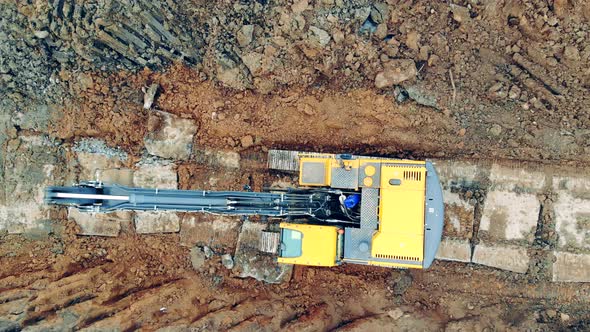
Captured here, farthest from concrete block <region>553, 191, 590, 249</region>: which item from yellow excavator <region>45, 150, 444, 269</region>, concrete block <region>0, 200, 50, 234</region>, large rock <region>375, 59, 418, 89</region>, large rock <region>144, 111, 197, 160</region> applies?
concrete block <region>0, 200, 50, 234</region>

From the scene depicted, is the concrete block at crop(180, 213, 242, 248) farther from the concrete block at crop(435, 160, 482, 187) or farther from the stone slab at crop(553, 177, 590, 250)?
the stone slab at crop(553, 177, 590, 250)

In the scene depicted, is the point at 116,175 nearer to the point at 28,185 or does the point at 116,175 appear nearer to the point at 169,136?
the point at 169,136

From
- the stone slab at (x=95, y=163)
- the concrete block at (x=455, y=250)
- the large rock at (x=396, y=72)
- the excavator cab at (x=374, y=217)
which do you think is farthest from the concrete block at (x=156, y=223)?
the concrete block at (x=455, y=250)

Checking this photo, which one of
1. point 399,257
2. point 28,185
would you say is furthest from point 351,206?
point 28,185

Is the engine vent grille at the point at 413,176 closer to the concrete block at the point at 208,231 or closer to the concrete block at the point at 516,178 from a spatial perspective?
the concrete block at the point at 516,178

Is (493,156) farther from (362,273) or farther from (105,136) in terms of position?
(105,136)
